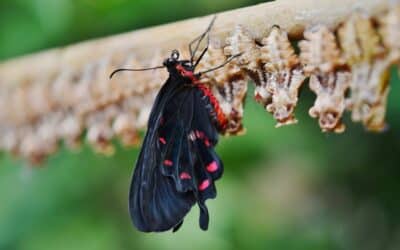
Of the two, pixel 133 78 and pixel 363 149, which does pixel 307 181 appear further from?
pixel 133 78

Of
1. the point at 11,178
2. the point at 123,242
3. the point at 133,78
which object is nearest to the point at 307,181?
the point at 123,242

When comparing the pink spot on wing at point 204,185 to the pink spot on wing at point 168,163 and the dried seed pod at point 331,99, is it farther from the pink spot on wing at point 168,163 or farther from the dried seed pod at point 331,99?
the dried seed pod at point 331,99

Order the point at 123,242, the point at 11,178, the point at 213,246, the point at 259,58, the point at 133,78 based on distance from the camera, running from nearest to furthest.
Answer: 1. the point at 259,58
2. the point at 133,78
3. the point at 213,246
4. the point at 123,242
5. the point at 11,178

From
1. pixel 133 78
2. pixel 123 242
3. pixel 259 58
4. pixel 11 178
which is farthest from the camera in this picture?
pixel 11 178

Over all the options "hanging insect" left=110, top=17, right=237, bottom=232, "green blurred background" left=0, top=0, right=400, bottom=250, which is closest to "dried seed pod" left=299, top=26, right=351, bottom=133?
"hanging insect" left=110, top=17, right=237, bottom=232

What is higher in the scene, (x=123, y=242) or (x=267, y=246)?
(x=123, y=242)

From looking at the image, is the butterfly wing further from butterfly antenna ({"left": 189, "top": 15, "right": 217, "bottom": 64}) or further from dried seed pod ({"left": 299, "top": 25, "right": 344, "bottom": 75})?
dried seed pod ({"left": 299, "top": 25, "right": 344, "bottom": 75})

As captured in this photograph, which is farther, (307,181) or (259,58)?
(307,181)

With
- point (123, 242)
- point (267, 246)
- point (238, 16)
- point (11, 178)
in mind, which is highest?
point (11, 178)
